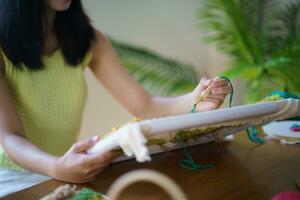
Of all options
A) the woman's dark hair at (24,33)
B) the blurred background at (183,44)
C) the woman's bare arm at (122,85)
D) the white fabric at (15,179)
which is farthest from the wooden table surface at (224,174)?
the blurred background at (183,44)

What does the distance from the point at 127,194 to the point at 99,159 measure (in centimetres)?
7

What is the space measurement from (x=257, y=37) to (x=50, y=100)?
117cm

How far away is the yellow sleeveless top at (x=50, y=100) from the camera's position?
3.10ft

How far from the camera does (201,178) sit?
65 centimetres

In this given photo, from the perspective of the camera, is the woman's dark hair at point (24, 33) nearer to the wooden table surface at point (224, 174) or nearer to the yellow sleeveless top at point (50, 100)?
the yellow sleeveless top at point (50, 100)

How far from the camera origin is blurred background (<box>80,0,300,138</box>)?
1709mm

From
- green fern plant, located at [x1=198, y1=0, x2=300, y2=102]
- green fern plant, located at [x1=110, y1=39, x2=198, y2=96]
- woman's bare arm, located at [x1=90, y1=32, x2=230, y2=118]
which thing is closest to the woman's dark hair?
woman's bare arm, located at [x1=90, y1=32, x2=230, y2=118]

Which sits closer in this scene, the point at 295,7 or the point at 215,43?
the point at 295,7

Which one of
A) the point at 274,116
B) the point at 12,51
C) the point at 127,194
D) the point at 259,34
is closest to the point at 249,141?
the point at 274,116

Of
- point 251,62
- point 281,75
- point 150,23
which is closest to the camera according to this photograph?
point 281,75

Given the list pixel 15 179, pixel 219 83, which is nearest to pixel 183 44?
pixel 219 83

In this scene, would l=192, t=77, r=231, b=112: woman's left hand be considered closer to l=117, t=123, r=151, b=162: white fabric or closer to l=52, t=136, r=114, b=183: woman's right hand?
l=52, t=136, r=114, b=183: woman's right hand

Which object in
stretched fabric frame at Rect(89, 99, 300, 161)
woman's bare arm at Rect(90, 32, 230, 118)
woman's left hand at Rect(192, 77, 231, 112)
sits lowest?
woman's bare arm at Rect(90, 32, 230, 118)

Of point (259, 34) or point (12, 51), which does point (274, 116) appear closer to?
point (12, 51)
